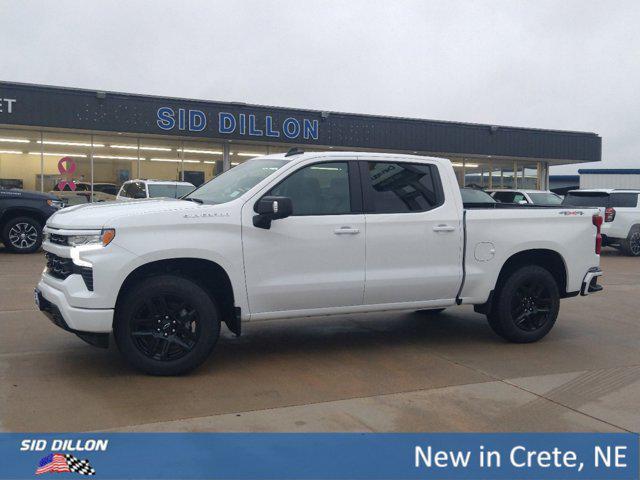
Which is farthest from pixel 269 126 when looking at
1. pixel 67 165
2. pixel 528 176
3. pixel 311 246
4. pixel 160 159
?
pixel 311 246

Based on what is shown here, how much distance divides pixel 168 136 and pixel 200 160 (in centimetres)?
175

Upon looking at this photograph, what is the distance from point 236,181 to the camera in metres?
6.21

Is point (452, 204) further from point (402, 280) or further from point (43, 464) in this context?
point (43, 464)

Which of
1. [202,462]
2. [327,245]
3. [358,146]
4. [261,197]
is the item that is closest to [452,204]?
[327,245]

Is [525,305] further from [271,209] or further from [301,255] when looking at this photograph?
[271,209]

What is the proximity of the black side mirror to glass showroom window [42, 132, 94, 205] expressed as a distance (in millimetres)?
17716

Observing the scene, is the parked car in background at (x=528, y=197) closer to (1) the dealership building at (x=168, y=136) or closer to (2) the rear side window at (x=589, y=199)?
(2) the rear side window at (x=589, y=199)

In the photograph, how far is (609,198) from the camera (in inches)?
682

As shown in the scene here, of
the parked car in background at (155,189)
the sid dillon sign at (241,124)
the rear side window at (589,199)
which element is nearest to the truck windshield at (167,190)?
the parked car in background at (155,189)

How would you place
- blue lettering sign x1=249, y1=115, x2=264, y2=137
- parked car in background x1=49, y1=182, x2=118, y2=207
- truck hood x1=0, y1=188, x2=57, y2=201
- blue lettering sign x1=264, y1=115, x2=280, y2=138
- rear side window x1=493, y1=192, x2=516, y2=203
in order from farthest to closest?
1. blue lettering sign x1=264, y1=115, x2=280, y2=138
2. blue lettering sign x1=249, y1=115, x2=264, y2=137
3. parked car in background x1=49, y1=182, x2=118, y2=207
4. rear side window x1=493, y1=192, x2=516, y2=203
5. truck hood x1=0, y1=188, x2=57, y2=201

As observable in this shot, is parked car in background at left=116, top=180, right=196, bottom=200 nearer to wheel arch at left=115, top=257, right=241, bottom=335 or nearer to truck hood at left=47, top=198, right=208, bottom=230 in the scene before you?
truck hood at left=47, top=198, right=208, bottom=230

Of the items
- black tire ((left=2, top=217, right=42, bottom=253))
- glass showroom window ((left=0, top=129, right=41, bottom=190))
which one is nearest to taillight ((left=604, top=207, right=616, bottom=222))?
black tire ((left=2, top=217, right=42, bottom=253))

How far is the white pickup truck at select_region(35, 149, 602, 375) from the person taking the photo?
520 centimetres

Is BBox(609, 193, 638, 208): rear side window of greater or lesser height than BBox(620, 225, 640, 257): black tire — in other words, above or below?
above
